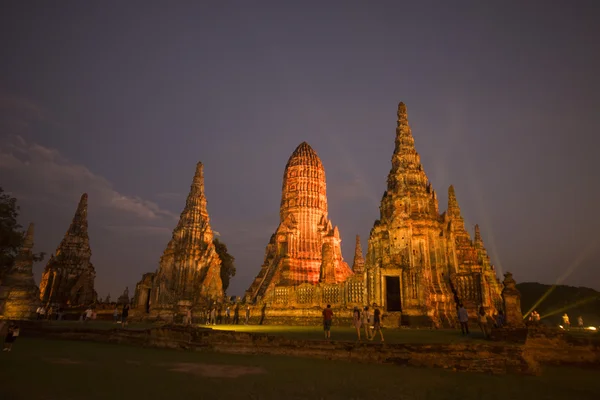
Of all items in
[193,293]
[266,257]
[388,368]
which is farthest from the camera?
[266,257]

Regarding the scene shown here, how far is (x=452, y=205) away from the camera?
3300 centimetres

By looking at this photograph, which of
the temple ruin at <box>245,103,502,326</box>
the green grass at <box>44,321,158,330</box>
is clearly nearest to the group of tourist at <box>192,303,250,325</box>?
the temple ruin at <box>245,103,502,326</box>

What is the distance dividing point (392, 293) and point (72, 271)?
39.4 meters

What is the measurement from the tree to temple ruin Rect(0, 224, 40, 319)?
23374 mm

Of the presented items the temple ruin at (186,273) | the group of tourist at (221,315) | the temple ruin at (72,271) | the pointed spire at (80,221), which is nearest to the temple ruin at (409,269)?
the group of tourist at (221,315)

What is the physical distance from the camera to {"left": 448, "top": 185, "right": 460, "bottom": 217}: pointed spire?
32.5 meters

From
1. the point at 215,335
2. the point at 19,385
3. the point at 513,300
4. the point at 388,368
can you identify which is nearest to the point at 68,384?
the point at 19,385

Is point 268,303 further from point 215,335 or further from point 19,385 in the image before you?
point 19,385

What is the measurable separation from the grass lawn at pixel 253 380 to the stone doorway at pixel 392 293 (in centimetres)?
1287

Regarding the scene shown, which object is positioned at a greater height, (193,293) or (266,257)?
(266,257)

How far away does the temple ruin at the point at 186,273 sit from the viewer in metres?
33.6

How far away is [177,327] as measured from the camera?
44.5ft

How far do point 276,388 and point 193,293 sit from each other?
99.6 ft

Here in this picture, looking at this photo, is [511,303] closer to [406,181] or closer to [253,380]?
[253,380]
